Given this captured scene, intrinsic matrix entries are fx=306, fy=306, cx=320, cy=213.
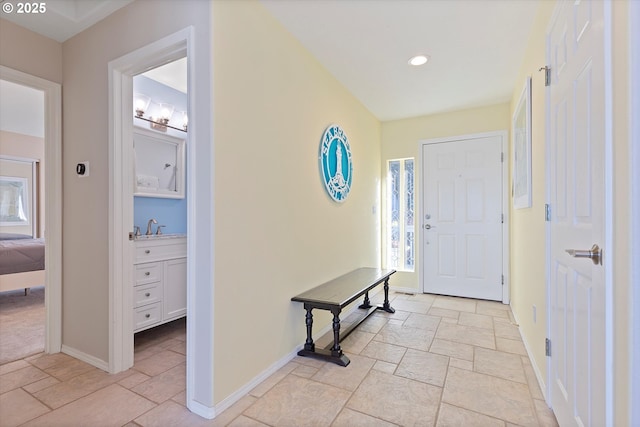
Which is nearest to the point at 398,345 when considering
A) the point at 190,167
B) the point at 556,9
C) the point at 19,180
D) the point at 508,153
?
the point at 190,167

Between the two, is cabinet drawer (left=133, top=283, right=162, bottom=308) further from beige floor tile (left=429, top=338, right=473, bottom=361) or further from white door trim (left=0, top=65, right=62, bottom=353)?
beige floor tile (left=429, top=338, right=473, bottom=361)

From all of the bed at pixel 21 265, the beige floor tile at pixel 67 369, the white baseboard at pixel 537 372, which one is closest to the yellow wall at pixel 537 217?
the white baseboard at pixel 537 372

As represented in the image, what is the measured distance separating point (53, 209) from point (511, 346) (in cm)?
368

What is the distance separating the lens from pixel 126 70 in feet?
6.55

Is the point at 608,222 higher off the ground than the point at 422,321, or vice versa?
the point at 608,222

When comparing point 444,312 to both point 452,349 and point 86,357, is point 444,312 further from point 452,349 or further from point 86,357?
point 86,357

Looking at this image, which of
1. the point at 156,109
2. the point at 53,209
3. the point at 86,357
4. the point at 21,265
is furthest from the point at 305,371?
the point at 21,265

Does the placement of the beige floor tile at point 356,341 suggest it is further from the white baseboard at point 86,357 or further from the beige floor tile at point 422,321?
the white baseboard at point 86,357

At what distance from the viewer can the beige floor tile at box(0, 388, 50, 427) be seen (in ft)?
5.15

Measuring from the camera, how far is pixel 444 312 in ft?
10.8

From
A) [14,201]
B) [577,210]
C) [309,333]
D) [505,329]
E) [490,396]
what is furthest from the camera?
[14,201]

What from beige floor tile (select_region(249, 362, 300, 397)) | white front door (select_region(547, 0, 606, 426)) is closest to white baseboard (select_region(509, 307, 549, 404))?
white front door (select_region(547, 0, 606, 426))

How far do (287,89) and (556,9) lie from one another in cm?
159

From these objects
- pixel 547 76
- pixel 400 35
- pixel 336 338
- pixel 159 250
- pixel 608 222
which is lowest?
pixel 336 338
